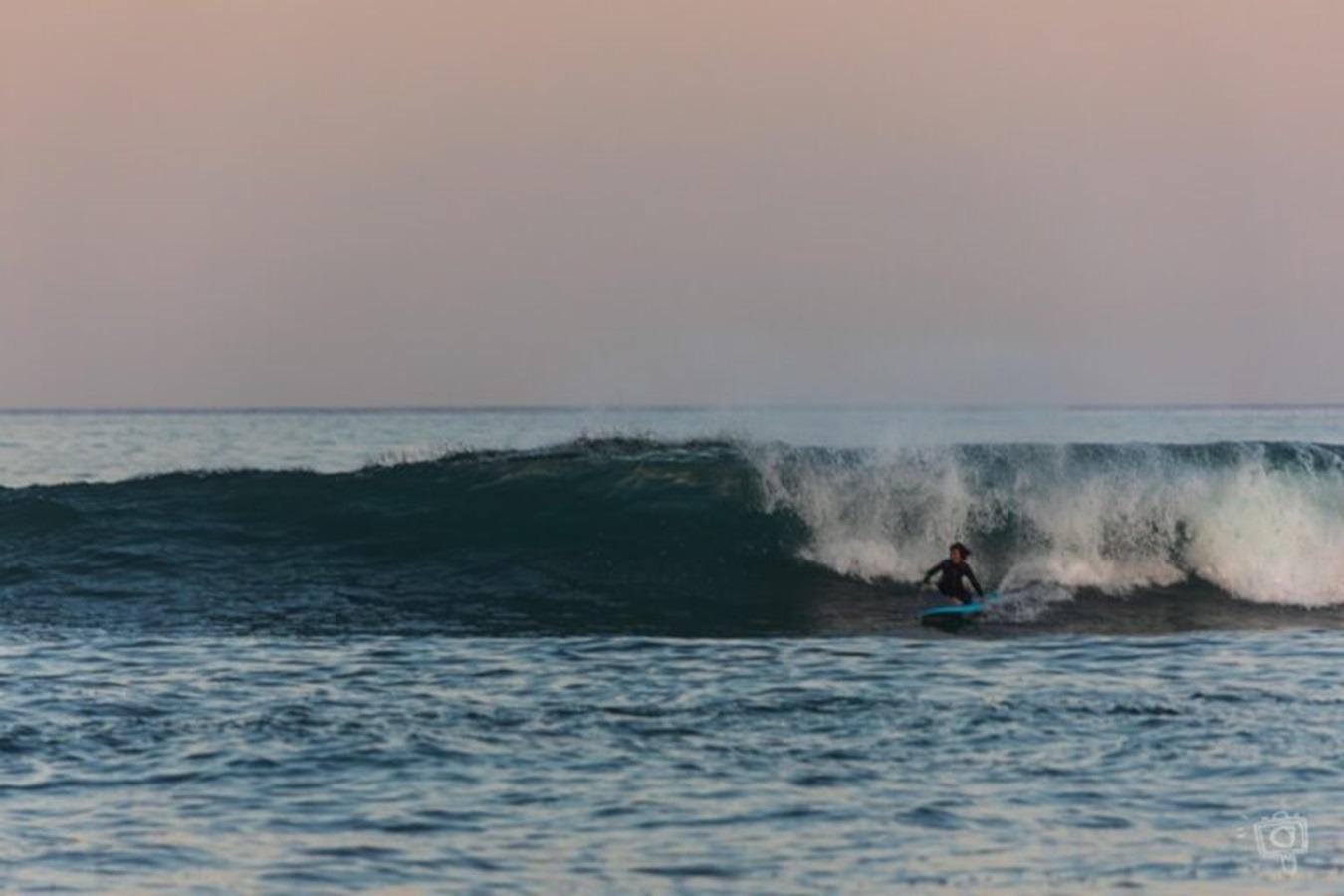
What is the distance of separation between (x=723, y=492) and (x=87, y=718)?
16.5 m

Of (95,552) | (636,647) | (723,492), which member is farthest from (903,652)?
(95,552)

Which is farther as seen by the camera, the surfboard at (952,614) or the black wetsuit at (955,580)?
the black wetsuit at (955,580)

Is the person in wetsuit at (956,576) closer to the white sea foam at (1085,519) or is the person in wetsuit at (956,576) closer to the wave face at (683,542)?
the wave face at (683,542)

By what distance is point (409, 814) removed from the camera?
11.7 m

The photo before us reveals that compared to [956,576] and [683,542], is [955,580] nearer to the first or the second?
[956,576]

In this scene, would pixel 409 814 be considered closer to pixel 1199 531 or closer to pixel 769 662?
pixel 769 662

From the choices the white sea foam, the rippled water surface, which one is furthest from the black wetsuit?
the rippled water surface

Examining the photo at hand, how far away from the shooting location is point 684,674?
17.4m

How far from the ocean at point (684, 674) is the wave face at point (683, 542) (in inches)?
3.8

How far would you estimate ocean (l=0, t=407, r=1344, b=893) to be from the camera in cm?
1094

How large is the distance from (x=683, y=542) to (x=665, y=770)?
1509cm

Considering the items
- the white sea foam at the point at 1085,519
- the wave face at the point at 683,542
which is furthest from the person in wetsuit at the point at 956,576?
the white sea foam at the point at 1085,519

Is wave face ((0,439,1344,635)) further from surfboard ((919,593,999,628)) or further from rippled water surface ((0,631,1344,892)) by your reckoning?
rippled water surface ((0,631,1344,892))

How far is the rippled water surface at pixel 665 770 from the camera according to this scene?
34.6 ft
